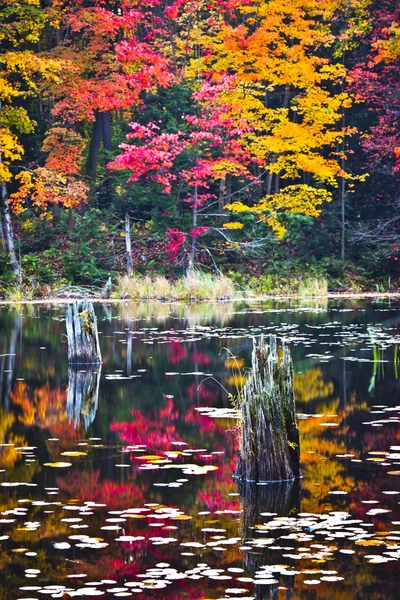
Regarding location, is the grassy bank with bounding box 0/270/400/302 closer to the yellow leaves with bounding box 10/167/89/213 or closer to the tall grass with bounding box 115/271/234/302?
the tall grass with bounding box 115/271/234/302

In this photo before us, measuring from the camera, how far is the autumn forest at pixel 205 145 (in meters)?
35.0

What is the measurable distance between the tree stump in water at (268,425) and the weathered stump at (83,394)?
341 centimetres

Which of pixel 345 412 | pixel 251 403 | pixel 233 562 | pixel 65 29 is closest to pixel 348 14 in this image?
pixel 65 29

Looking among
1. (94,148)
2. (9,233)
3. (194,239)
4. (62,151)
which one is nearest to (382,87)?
(194,239)

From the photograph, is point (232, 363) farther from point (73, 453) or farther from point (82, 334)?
point (73, 453)

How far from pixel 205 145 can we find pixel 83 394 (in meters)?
21.5

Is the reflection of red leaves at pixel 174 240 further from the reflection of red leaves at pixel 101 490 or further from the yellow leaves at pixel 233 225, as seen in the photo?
the reflection of red leaves at pixel 101 490

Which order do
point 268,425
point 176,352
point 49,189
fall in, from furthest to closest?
point 49,189
point 176,352
point 268,425

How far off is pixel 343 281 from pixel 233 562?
3131 cm

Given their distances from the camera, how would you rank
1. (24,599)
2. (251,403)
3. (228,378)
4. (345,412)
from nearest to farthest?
(24,599)
(251,403)
(345,412)
(228,378)

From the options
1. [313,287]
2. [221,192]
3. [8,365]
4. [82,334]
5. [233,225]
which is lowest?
[8,365]

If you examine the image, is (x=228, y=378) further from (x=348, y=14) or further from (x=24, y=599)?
(x=348, y=14)

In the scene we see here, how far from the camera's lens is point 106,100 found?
3519 cm

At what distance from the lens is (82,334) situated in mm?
17969
